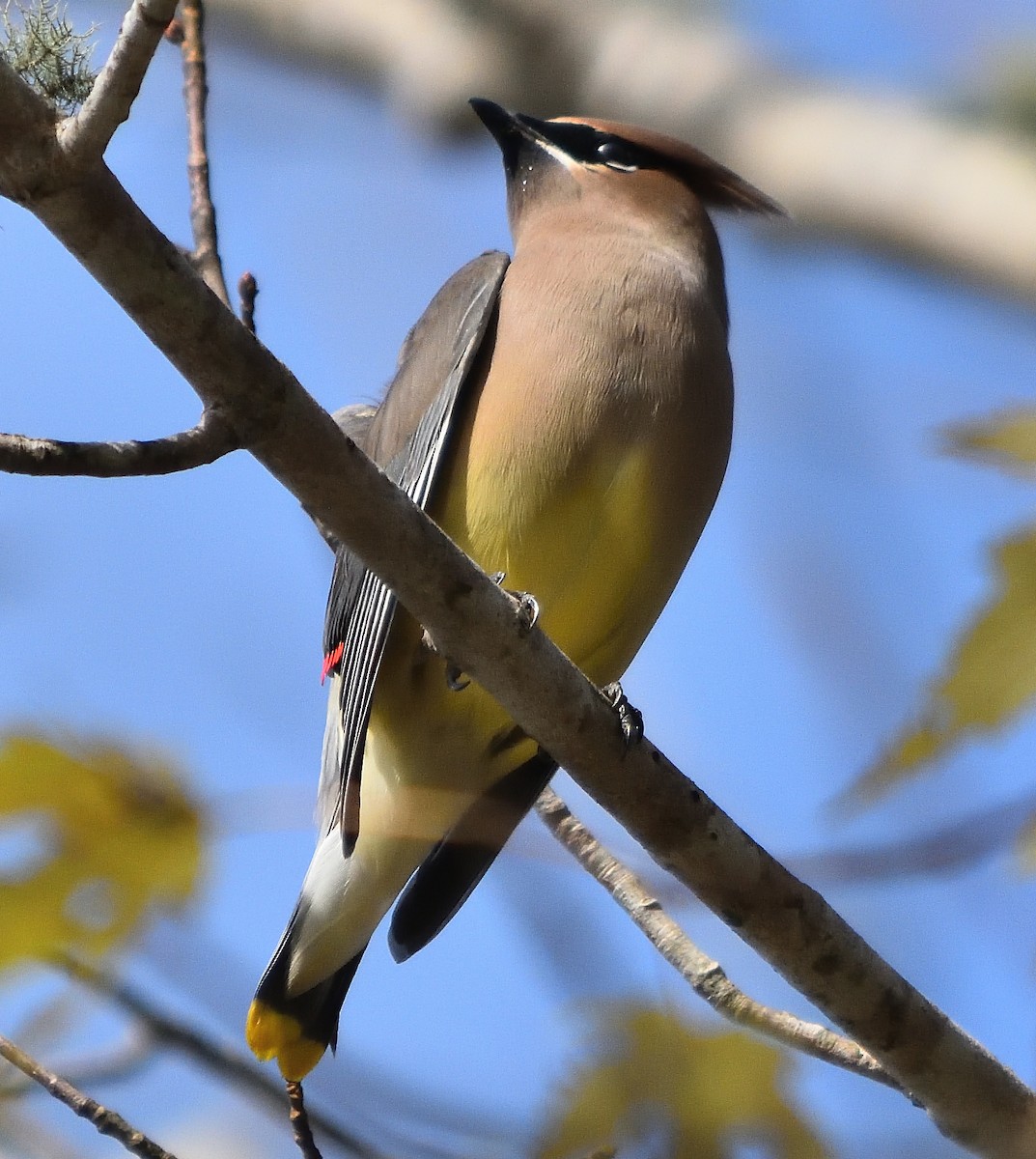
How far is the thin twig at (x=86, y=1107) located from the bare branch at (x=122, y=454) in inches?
31.4

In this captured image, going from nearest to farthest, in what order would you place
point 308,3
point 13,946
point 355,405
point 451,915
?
point 13,946 < point 451,915 < point 355,405 < point 308,3

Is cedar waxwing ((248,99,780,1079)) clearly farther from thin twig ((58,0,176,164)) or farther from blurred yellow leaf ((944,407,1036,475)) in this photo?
thin twig ((58,0,176,164))

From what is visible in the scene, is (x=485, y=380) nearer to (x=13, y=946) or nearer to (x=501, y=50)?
(x=13, y=946)

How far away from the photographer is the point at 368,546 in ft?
8.07

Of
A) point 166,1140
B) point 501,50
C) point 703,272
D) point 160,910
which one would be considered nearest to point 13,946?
point 160,910

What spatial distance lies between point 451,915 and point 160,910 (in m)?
1.76

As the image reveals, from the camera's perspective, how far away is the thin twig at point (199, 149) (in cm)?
347

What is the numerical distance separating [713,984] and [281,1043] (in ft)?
3.32

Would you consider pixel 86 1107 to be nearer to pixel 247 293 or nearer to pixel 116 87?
pixel 116 87

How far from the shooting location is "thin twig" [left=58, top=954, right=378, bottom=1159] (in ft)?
7.42

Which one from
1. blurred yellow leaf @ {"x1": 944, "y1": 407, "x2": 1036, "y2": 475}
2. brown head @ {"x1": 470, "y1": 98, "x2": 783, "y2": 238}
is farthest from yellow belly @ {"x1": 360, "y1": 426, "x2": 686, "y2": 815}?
blurred yellow leaf @ {"x1": 944, "y1": 407, "x2": 1036, "y2": 475}

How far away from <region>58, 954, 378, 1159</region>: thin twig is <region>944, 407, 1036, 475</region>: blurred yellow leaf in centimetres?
117

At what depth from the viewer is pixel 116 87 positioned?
2.00 metres

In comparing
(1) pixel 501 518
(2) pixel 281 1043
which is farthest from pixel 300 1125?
(1) pixel 501 518
